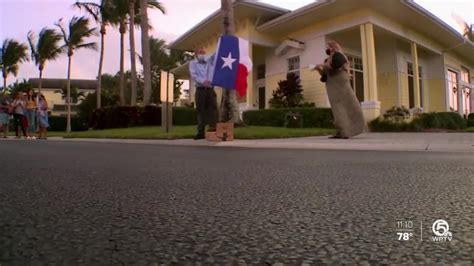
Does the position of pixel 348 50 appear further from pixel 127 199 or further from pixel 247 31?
pixel 127 199

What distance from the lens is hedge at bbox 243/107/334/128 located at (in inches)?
647

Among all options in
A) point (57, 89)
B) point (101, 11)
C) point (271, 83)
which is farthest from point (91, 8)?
point (57, 89)

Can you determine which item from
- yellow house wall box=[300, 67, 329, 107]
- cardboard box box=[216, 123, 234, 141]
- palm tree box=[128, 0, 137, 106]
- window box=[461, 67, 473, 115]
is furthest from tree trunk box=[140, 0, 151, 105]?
window box=[461, 67, 473, 115]

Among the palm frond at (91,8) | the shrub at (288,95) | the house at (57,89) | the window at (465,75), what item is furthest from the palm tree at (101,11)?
the house at (57,89)

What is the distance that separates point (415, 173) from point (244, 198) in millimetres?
1824

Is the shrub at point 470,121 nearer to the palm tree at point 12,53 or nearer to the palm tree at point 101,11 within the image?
the palm tree at point 101,11

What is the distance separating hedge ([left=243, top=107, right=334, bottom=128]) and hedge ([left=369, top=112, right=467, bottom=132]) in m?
1.84

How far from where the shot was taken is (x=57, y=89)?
8238 centimetres

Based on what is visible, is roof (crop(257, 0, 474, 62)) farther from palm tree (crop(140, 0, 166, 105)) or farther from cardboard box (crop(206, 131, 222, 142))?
cardboard box (crop(206, 131, 222, 142))

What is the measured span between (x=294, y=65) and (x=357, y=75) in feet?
9.97

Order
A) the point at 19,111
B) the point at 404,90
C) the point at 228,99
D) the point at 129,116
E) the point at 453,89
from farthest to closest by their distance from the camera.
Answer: the point at 453,89
the point at 404,90
the point at 129,116
the point at 19,111
the point at 228,99

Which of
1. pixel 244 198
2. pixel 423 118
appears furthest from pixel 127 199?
pixel 423 118

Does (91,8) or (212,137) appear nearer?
(212,137)

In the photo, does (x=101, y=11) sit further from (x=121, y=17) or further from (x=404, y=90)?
(x=404, y=90)
